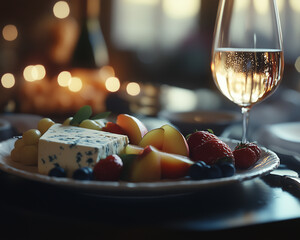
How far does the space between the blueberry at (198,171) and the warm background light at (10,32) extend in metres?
4.59

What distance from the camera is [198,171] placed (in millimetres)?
703

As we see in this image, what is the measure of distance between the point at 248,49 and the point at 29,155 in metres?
0.48

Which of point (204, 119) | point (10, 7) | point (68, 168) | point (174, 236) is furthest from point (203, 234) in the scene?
point (10, 7)

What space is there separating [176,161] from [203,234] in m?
0.18

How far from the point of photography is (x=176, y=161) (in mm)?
734

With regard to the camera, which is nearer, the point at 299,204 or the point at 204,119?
the point at 299,204

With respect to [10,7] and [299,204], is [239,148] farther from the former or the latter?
[10,7]

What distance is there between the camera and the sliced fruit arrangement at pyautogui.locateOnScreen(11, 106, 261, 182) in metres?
0.71

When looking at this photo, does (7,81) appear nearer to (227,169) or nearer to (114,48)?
(114,48)

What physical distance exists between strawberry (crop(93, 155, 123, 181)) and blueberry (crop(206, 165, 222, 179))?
144mm

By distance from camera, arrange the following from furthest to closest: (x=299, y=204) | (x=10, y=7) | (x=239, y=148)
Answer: (x=10, y=7), (x=239, y=148), (x=299, y=204)

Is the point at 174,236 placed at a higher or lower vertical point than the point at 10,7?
lower

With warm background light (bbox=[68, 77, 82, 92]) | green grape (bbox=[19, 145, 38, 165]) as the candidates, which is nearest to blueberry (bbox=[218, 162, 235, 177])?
green grape (bbox=[19, 145, 38, 165])

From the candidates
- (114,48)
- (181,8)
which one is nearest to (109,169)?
(114,48)
